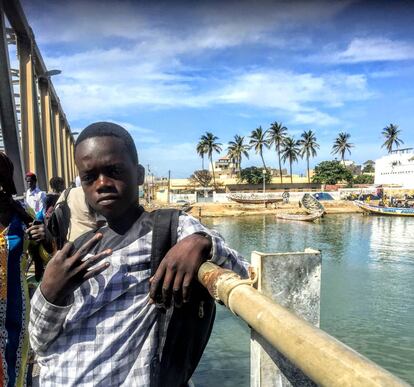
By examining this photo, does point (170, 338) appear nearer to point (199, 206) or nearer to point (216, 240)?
point (216, 240)

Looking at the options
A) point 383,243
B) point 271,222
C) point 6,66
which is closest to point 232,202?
→ point 271,222

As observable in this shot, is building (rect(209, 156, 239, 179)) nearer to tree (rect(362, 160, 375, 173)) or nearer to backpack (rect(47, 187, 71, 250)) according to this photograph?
tree (rect(362, 160, 375, 173))

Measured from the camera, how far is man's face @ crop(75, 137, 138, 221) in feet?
4.53

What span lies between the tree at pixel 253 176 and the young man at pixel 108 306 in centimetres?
6407

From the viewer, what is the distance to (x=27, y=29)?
41.3ft

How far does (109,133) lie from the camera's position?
1405mm

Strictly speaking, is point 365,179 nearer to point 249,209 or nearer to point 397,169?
point 397,169

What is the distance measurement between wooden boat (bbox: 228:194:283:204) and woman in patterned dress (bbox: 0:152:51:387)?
4550cm

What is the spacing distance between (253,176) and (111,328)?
64939 millimetres

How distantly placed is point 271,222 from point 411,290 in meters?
24.8

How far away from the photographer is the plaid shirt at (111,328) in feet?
4.27

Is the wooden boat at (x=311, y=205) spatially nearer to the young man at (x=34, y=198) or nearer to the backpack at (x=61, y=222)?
the young man at (x=34, y=198)

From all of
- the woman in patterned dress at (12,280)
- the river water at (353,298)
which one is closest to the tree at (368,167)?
the river water at (353,298)

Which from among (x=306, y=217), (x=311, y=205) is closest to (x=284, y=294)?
(x=306, y=217)
